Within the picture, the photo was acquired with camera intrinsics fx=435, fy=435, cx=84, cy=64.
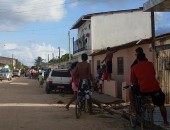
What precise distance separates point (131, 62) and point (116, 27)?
878 inches

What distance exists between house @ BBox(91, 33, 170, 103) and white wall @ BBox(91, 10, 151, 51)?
11867 mm

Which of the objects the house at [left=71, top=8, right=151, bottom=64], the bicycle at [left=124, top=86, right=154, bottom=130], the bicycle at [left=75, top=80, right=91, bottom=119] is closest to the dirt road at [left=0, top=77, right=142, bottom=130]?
the bicycle at [left=75, top=80, right=91, bottom=119]

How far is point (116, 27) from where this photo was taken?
4462cm

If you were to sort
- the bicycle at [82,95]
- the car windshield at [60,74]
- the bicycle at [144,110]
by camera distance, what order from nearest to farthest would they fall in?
the bicycle at [144,110]
the bicycle at [82,95]
the car windshield at [60,74]

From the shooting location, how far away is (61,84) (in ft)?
90.2

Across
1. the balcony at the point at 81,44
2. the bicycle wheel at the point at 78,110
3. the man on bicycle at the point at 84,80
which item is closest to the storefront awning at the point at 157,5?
the man on bicycle at the point at 84,80

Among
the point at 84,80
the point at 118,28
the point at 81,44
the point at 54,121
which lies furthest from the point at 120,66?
the point at 81,44

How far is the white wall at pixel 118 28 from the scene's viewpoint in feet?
144

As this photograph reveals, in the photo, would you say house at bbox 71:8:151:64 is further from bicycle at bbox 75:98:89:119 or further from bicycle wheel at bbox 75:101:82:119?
bicycle wheel at bbox 75:101:82:119

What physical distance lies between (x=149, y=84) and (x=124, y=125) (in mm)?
2416

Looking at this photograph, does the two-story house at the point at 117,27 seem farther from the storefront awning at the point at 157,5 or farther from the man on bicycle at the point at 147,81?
the man on bicycle at the point at 147,81

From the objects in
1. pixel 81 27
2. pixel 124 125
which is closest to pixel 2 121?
pixel 124 125

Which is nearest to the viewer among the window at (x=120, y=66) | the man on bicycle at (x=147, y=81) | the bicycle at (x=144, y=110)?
the bicycle at (x=144, y=110)

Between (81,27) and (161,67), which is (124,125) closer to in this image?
(161,67)
